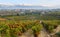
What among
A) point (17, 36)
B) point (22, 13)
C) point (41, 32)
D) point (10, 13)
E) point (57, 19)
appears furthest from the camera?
point (10, 13)

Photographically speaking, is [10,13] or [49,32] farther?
[10,13]

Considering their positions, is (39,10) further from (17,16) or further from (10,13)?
(10,13)

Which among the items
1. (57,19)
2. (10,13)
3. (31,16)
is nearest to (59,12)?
(57,19)

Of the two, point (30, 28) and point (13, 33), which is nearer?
point (13, 33)

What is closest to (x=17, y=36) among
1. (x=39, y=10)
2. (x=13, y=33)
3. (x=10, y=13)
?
(x=13, y=33)

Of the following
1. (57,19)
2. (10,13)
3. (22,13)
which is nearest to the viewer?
(57,19)

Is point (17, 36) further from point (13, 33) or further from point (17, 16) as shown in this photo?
point (17, 16)

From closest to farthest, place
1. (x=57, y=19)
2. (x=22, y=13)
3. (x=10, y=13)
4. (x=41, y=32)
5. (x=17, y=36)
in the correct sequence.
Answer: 1. (x=17, y=36)
2. (x=41, y=32)
3. (x=57, y=19)
4. (x=22, y=13)
5. (x=10, y=13)

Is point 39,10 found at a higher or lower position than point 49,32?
higher

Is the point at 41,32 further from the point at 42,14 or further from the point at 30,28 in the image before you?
the point at 42,14
